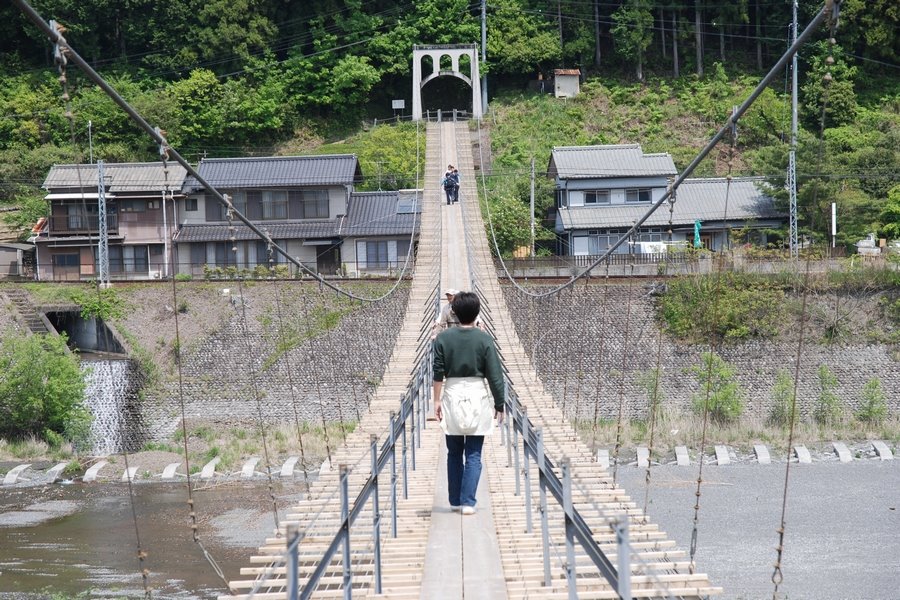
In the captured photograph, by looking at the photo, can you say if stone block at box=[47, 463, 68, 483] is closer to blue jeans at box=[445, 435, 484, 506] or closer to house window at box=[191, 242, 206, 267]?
house window at box=[191, 242, 206, 267]

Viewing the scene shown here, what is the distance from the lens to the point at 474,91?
3061 cm

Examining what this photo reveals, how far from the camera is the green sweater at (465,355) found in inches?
190

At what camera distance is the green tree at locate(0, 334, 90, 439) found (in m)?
16.8

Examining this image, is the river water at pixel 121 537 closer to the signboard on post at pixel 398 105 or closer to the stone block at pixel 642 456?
the stone block at pixel 642 456

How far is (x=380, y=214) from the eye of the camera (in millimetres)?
23906

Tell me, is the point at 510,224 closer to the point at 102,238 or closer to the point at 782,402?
the point at 782,402

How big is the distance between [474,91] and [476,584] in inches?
1071

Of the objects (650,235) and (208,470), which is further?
(650,235)

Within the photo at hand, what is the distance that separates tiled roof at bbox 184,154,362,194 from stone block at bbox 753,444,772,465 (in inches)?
478

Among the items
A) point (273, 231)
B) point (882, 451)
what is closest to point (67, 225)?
point (273, 231)

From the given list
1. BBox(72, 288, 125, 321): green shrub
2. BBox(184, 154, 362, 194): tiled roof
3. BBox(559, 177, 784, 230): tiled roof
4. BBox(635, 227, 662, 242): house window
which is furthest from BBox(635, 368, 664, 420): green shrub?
BBox(72, 288, 125, 321): green shrub

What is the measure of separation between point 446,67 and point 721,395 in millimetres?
16782

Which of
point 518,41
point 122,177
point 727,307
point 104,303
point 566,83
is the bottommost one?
point 727,307

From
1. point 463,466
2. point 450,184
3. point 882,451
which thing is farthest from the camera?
point 450,184
